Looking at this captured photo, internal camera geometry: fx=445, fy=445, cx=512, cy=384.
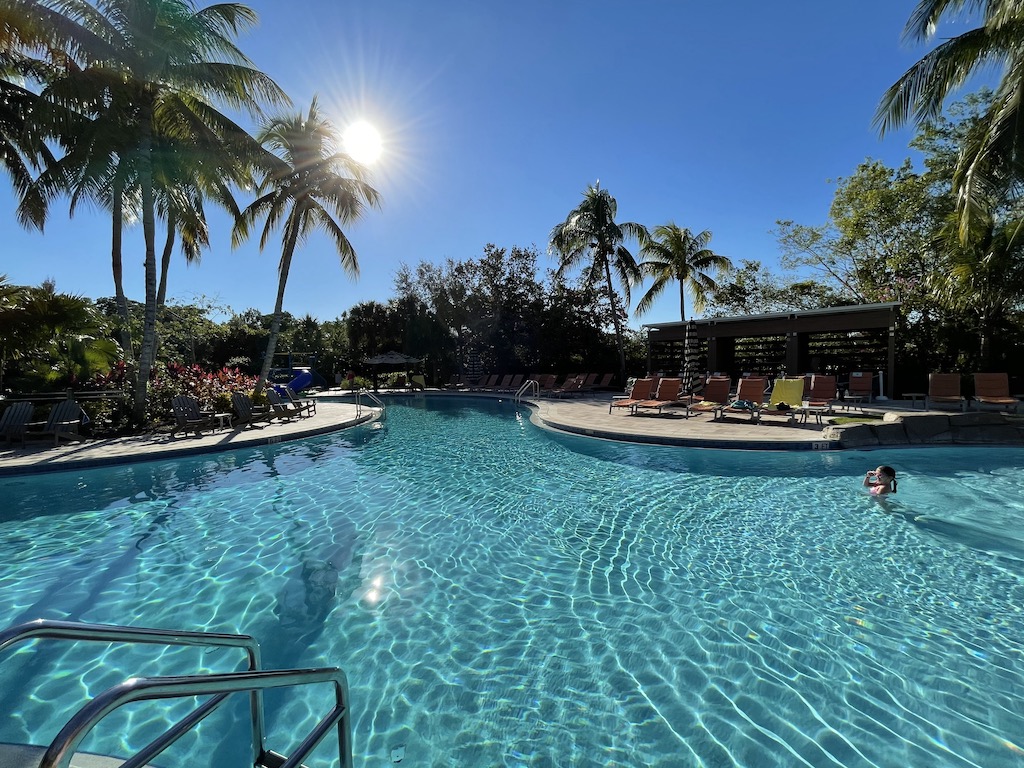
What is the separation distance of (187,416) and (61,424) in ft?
7.54

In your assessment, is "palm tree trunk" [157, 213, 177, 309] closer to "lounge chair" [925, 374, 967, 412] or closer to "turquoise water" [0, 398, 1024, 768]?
"turquoise water" [0, 398, 1024, 768]

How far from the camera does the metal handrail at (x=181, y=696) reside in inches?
30.3

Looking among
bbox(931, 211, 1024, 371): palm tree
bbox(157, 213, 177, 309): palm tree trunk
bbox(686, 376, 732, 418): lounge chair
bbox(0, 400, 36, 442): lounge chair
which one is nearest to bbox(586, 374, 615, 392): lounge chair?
bbox(686, 376, 732, 418): lounge chair

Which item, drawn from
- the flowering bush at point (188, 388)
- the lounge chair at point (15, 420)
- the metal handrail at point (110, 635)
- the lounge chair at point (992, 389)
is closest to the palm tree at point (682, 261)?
the lounge chair at point (992, 389)

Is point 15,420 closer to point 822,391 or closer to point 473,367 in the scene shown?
point 822,391

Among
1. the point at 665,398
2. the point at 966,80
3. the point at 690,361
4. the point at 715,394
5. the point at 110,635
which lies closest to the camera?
the point at 110,635

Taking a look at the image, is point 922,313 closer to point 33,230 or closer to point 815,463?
point 815,463

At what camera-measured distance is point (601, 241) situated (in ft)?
76.5

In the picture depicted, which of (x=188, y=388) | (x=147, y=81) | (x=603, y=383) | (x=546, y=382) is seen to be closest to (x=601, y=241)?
Result: (x=603, y=383)

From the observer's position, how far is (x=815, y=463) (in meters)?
7.89

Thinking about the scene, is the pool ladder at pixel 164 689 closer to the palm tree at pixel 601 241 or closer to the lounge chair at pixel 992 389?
the lounge chair at pixel 992 389

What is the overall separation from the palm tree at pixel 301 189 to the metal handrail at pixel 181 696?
46.2 feet

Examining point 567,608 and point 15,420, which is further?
point 15,420

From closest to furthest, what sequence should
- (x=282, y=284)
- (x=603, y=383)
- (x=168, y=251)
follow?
(x=168, y=251) < (x=282, y=284) < (x=603, y=383)
